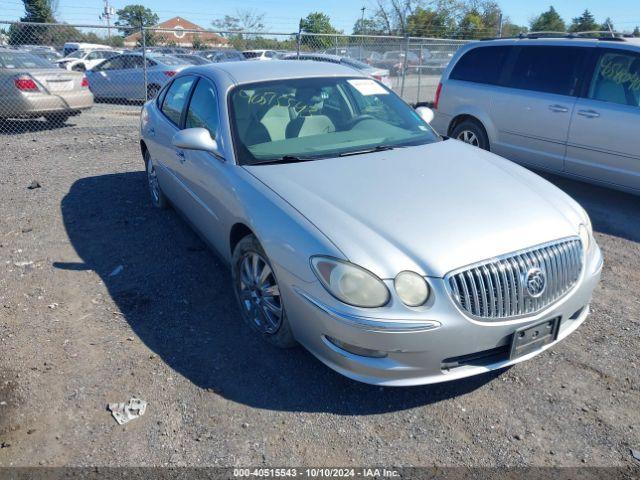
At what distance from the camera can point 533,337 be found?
9.68 ft

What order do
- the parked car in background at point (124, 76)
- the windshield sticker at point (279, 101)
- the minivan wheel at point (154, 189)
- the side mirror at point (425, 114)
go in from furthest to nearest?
the parked car in background at point (124, 76) → the minivan wheel at point (154, 189) → the side mirror at point (425, 114) → the windshield sticker at point (279, 101)

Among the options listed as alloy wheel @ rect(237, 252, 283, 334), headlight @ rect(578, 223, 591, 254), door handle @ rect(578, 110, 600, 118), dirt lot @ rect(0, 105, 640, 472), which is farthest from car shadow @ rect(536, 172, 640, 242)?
alloy wheel @ rect(237, 252, 283, 334)

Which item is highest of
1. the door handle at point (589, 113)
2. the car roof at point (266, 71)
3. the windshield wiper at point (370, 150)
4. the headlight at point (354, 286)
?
the car roof at point (266, 71)

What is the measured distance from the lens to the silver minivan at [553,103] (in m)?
6.06

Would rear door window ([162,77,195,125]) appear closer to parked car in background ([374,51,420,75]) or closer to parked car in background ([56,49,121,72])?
parked car in background ([374,51,420,75])

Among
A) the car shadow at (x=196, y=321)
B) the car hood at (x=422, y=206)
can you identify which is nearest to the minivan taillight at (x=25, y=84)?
the car shadow at (x=196, y=321)

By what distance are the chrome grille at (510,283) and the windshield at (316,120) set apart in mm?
1543

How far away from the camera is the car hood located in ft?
9.29

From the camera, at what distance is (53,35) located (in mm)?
19344

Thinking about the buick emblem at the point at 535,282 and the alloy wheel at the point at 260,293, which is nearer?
the buick emblem at the point at 535,282

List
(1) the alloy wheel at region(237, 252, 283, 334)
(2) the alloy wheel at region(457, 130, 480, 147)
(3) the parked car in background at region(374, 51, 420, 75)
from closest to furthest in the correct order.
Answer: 1. (1) the alloy wheel at region(237, 252, 283, 334)
2. (2) the alloy wheel at region(457, 130, 480, 147)
3. (3) the parked car in background at region(374, 51, 420, 75)

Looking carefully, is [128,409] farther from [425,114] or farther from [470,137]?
[470,137]

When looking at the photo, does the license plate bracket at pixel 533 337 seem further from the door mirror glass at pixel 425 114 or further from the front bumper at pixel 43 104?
the front bumper at pixel 43 104

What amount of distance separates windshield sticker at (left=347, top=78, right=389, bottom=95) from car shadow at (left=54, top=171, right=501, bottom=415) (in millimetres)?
1892
